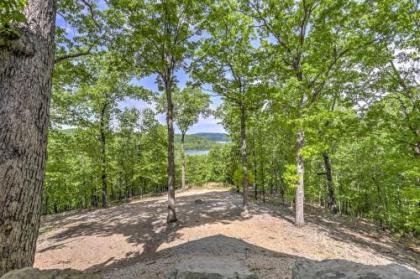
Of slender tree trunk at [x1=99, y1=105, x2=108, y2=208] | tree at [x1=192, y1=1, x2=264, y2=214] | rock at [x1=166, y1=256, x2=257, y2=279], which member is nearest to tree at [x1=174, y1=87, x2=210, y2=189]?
slender tree trunk at [x1=99, y1=105, x2=108, y2=208]

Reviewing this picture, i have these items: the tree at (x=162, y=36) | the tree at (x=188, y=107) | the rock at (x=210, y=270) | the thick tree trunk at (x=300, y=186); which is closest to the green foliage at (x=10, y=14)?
the rock at (x=210, y=270)

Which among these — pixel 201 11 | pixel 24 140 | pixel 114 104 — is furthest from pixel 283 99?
pixel 114 104

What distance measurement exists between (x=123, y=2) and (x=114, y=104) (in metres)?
12.7

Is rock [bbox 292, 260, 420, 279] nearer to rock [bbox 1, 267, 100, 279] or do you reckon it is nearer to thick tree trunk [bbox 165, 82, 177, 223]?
rock [bbox 1, 267, 100, 279]

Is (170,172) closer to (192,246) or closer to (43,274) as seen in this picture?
(192,246)

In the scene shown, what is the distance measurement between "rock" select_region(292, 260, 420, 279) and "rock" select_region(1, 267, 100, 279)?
254cm

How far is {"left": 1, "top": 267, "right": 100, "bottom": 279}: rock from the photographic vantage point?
208cm

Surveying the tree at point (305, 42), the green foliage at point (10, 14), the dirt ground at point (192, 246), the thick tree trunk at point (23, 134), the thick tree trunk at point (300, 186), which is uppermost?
the tree at point (305, 42)

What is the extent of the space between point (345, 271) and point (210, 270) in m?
1.72

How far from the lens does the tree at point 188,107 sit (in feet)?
81.9

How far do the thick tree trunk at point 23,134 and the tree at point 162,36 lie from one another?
623 cm

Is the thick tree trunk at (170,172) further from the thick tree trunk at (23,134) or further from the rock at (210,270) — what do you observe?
the thick tree trunk at (23,134)

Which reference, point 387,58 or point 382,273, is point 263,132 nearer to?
point 387,58

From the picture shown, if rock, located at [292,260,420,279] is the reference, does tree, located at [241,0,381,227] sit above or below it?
above
